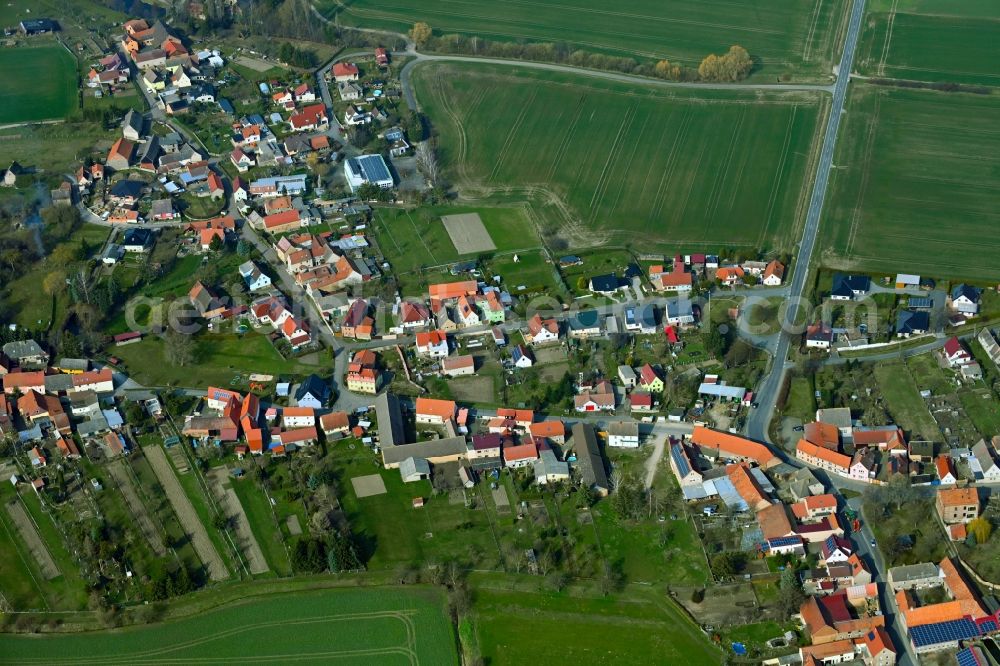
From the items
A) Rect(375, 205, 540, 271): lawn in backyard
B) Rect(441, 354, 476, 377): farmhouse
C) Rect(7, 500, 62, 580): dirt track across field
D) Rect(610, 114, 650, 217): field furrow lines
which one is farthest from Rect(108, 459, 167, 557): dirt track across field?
Rect(610, 114, 650, 217): field furrow lines

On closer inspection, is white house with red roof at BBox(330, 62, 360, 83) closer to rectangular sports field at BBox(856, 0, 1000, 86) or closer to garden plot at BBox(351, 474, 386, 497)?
rectangular sports field at BBox(856, 0, 1000, 86)

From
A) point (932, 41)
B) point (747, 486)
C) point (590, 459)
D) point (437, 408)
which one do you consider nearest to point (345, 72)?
point (437, 408)

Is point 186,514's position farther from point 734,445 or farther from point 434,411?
point 734,445

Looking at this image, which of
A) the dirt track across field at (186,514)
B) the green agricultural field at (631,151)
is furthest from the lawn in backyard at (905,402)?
the dirt track across field at (186,514)

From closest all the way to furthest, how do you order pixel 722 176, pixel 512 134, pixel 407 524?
pixel 407 524, pixel 722 176, pixel 512 134

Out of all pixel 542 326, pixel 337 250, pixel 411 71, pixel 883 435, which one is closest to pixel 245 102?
pixel 411 71

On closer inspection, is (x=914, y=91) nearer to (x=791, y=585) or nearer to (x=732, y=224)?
(x=732, y=224)

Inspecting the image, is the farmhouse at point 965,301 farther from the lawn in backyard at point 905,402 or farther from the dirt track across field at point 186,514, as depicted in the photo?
the dirt track across field at point 186,514
